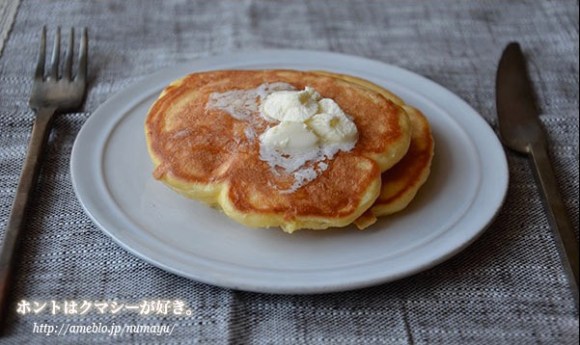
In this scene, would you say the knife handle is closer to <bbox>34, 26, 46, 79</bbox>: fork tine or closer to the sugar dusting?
the sugar dusting

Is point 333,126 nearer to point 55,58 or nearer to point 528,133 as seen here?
point 528,133

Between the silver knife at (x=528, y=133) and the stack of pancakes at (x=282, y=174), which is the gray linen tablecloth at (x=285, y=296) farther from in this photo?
the stack of pancakes at (x=282, y=174)

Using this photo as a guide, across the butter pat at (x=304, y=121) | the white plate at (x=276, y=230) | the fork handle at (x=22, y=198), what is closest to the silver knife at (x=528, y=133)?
the white plate at (x=276, y=230)

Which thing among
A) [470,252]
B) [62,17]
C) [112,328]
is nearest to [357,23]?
[62,17]

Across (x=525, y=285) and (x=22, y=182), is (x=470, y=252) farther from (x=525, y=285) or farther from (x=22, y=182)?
(x=22, y=182)

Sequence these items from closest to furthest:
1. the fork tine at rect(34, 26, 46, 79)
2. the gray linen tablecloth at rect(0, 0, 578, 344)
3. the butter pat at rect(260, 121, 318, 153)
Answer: the gray linen tablecloth at rect(0, 0, 578, 344) → the butter pat at rect(260, 121, 318, 153) → the fork tine at rect(34, 26, 46, 79)

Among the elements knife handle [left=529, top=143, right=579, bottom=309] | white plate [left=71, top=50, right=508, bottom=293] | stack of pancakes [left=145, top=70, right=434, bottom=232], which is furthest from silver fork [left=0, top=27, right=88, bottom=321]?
knife handle [left=529, top=143, right=579, bottom=309]

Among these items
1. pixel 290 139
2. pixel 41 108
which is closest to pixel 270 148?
pixel 290 139
